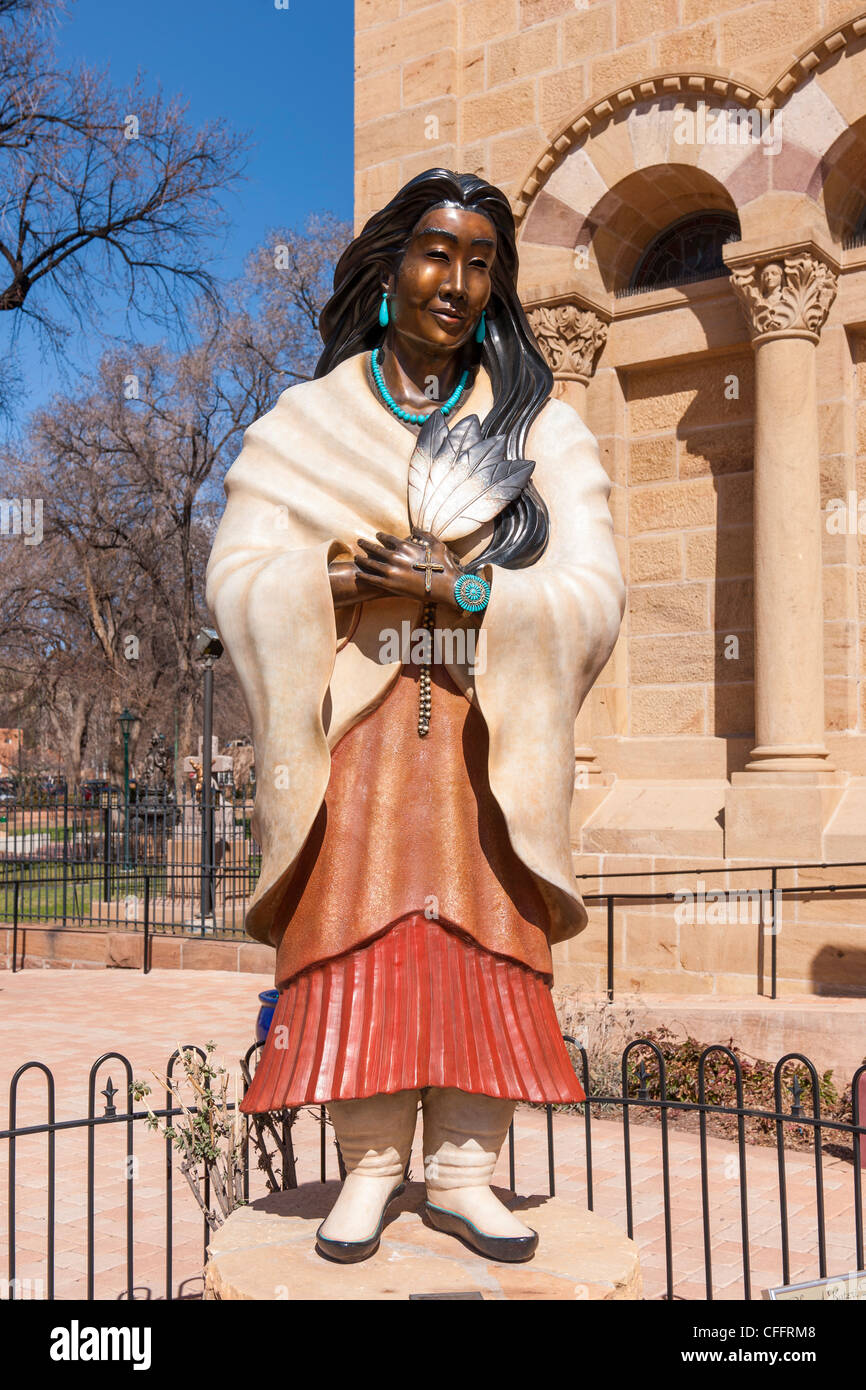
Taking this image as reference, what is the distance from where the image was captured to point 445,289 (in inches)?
134

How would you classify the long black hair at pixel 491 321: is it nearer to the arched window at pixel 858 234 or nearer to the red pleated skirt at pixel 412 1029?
the red pleated skirt at pixel 412 1029

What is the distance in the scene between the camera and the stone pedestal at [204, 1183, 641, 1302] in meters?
3.02

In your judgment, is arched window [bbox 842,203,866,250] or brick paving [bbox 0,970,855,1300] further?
arched window [bbox 842,203,866,250]

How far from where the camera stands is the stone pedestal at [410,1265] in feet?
9.89

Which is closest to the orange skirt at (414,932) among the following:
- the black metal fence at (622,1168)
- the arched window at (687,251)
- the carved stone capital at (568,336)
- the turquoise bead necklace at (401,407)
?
the turquoise bead necklace at (401,407)

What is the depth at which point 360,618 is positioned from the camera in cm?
338

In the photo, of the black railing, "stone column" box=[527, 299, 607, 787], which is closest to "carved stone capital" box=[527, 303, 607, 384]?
"stone column" box=[527, 299, 607, 787]

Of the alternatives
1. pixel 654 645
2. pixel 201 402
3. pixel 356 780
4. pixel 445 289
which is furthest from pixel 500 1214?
pixel 201 402

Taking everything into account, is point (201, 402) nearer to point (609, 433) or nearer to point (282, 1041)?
point (609, 433)

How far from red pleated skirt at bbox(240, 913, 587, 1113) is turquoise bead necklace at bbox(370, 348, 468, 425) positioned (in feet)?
4.65

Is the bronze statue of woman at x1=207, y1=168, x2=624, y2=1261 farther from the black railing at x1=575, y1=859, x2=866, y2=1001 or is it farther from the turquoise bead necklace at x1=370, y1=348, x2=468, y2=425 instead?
the black railing at x1=575, y1=859, x2=866, y2=1001
